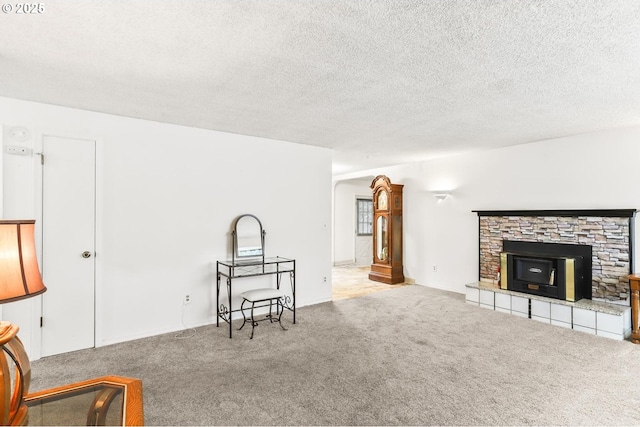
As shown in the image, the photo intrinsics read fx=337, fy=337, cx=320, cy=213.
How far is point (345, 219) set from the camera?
922 centimetres

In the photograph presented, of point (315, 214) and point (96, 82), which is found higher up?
point (96, 82)

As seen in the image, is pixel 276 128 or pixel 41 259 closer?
pixel 41 259

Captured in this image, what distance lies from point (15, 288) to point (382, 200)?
20.5 ft

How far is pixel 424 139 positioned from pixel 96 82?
3816 millimetres

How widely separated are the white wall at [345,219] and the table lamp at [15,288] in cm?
777

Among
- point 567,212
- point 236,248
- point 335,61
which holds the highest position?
point 335,61

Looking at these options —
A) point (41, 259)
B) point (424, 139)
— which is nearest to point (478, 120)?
point (424, 139)

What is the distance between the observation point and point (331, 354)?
322cm

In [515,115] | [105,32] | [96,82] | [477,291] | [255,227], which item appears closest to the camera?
[105,32]

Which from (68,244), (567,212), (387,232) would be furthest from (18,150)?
(567,212)

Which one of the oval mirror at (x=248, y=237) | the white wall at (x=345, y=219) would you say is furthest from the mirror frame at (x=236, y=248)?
the white wall at (x=345, y=219)

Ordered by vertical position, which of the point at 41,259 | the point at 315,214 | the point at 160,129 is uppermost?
the point at 160,129

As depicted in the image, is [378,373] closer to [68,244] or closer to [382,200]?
[68,244]

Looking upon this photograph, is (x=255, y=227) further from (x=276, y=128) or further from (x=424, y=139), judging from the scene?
(x=424, y=139)
